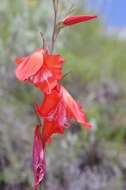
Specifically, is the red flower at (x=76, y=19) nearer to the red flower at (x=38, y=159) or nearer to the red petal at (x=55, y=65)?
the red petal at (x=55, y=65)

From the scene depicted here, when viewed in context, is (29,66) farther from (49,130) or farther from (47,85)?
(49,130)

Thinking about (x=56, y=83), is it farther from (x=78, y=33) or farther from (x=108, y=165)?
(x=78, y=33)

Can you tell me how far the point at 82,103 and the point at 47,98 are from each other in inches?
112

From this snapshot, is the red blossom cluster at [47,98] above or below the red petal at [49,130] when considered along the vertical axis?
above

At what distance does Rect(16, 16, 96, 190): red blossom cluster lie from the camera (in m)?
1.43

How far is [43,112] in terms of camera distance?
1.51m

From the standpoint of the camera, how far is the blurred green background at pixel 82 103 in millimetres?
3377

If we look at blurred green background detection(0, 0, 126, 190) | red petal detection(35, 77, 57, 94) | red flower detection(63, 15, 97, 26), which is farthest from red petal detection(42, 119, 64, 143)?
blurred green background detection(0, 0, 126, 190)

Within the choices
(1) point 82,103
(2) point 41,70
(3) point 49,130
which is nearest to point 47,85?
(2) point 41,70

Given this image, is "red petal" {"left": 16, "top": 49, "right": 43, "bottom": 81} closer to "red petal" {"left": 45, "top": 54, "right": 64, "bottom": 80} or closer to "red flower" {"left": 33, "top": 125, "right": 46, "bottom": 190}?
"red petal" {"left": 45, "top": 54, "right": 64, "bottom": 80}

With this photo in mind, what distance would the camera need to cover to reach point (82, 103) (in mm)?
4328

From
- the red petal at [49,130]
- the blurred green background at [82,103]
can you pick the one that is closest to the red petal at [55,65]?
the red petal at [49,130]

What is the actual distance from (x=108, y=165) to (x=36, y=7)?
1897 mm

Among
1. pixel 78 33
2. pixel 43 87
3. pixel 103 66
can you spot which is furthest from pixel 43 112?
pixel 78 33
